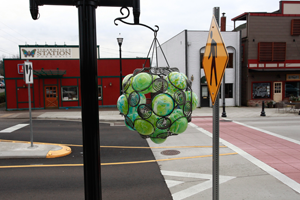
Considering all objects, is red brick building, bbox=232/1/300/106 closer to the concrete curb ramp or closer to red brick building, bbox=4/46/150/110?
red brick building, bbox=4/46/150/110

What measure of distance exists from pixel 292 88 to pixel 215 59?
2497 cm

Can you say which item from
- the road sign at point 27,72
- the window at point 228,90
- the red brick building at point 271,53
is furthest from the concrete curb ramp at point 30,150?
the red brick building at point 271,53

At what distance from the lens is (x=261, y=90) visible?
23047 mm

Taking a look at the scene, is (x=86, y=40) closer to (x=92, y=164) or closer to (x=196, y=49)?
(x=92, y=164)

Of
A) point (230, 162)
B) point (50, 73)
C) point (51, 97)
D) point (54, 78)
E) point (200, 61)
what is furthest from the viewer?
point (200, 61)

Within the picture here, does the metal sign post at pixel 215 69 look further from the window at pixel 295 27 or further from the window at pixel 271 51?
the window at pixel 295 27

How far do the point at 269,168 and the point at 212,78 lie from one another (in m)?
5.10

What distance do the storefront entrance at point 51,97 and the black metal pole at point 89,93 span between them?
22305 millimetres

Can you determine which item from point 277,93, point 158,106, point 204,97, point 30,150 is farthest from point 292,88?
point 158,106

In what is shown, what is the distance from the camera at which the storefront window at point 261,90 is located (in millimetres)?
22938

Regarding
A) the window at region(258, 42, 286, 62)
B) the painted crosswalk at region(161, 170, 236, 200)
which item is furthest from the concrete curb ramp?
the window at region(258, 42, 286, 62)

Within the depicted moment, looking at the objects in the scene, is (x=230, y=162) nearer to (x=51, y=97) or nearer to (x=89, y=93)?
(x=89, y=93)

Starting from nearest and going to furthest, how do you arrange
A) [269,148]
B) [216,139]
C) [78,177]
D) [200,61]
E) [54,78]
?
[216,139], [78,177], [269,148], [54,78], [200,61]

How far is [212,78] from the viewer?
9.30 ft
